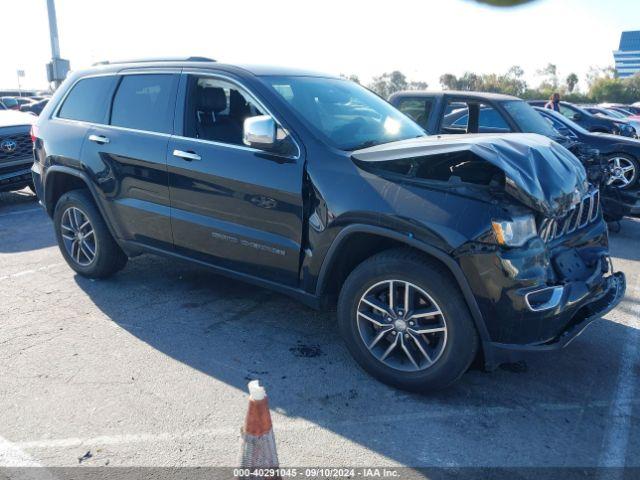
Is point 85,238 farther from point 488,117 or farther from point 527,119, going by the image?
point 527,119

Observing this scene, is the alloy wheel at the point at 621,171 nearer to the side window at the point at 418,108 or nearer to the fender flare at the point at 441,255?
the side window at the point at 418,108

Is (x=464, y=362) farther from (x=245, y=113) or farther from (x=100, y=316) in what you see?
(x=100, y=316)

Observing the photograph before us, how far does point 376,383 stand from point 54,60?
16485mm

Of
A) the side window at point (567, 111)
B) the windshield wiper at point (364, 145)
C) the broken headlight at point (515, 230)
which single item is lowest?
the side window at point (567, 111)

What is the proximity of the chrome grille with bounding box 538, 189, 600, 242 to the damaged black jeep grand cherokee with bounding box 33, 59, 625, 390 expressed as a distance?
17 mm

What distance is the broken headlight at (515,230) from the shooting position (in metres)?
2.97

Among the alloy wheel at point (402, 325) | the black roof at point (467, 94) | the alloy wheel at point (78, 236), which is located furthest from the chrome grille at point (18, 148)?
the alloy wheel at point (402, 325)

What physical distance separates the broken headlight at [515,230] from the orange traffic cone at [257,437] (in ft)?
4.94

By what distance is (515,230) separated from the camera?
301 cm

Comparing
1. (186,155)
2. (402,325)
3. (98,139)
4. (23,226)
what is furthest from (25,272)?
(402,325)

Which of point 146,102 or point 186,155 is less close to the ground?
point 146,102

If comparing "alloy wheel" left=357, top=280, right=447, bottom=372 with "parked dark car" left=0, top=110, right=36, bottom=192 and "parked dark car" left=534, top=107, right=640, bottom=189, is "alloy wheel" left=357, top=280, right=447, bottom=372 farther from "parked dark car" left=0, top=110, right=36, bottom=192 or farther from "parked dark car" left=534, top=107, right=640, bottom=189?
"parked dark car" left=0, top=110, right=36, bottom=192

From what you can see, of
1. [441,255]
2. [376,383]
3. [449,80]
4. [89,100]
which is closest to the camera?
[441,255]

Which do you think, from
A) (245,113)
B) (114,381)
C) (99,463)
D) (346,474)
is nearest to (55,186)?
(245,113)
